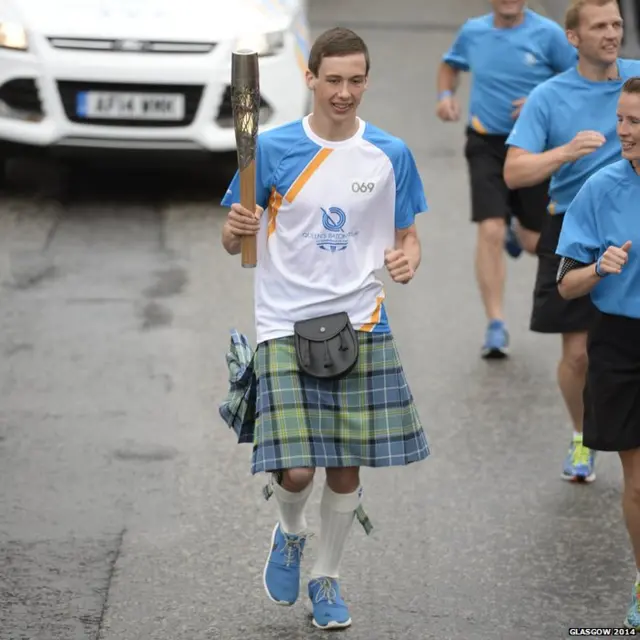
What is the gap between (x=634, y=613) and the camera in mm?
5934

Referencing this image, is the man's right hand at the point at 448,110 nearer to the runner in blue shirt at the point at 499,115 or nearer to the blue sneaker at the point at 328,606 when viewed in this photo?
the runner in blue shirt at the point at 499,115

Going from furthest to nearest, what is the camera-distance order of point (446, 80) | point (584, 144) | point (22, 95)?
point (22, 95) → point (446, 80) → point (584, 144)

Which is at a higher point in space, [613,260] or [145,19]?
[613,260]

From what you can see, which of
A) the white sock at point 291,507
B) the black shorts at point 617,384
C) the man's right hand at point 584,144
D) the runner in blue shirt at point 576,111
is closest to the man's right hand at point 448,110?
the runner in blue shirt at point 576,111

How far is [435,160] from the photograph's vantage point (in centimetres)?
1348

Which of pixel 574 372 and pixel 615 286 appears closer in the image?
pixel 615 286

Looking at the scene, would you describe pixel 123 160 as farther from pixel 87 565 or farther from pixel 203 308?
pixel 87 565

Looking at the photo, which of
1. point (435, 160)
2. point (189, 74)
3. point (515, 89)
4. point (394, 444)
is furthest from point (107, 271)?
point (394, 444)

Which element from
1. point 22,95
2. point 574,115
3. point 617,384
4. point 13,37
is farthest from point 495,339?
point 13,37

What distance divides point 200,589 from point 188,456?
1.47m

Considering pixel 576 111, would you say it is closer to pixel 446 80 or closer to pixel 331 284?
pixel 331 284

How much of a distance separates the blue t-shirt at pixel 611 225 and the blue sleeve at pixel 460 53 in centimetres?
392

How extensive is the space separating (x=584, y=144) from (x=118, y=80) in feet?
17.5

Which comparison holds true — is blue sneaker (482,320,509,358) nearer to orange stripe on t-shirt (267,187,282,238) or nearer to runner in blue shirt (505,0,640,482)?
runner in blue shirt (505,0,640,482)
